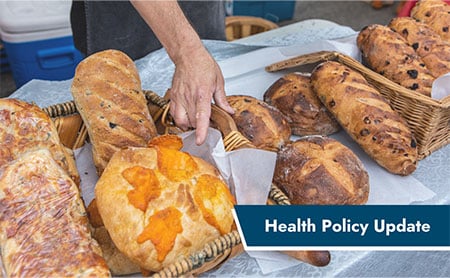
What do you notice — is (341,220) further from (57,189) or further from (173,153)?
A: (57,189)

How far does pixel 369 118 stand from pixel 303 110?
0.58 ft

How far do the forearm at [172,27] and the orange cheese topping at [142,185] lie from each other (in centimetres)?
40

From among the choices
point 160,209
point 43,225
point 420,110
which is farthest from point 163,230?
Result: point 420,110

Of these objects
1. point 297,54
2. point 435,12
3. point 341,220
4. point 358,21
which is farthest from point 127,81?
point 358,21

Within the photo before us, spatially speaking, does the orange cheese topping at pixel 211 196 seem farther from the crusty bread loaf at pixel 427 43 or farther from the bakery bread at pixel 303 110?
the crusty bread loaf at pixel 427 43

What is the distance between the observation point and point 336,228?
78cm

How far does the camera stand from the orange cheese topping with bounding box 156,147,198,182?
758 mm

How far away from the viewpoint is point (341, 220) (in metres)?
0.81

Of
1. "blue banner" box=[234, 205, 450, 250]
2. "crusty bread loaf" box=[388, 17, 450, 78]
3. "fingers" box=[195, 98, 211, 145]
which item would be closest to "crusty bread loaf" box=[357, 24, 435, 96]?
"crusty bread loaf" box=[388, 17, 450, 78]

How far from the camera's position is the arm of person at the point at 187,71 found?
0.98 metres

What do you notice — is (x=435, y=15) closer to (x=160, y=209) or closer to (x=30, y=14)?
(x=160, y=209)

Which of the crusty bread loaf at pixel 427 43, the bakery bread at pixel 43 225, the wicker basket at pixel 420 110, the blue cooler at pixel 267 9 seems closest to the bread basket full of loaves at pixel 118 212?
the bakery bread at pixel 43 225

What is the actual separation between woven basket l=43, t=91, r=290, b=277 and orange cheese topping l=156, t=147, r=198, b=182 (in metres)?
0.11

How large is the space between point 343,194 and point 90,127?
1.78 feet
